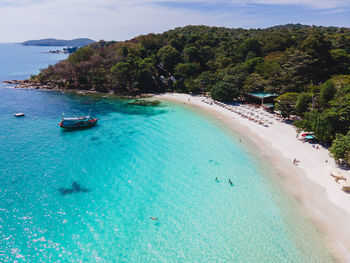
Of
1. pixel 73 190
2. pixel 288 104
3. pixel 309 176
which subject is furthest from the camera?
pixel 288 104

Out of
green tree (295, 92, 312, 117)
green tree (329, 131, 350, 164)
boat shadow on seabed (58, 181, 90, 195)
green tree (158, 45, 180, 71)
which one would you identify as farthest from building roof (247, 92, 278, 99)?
boat shadow on seabed (58, 181, 90, 195)

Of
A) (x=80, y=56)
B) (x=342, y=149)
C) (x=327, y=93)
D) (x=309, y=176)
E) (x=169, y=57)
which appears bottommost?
(x=309, y=176)

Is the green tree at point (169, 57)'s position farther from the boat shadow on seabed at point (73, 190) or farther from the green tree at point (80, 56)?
the boat shadow on seabed at point (73, 190)

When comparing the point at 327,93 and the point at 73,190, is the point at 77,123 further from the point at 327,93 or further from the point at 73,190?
the point at 327,93

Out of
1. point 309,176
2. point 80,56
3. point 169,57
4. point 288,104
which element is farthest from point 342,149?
point 80,56

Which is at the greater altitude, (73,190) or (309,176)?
(309,176)

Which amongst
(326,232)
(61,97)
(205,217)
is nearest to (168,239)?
(205,217)

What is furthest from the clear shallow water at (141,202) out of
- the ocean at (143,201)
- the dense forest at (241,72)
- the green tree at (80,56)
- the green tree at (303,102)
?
the green tree at (80,56)
